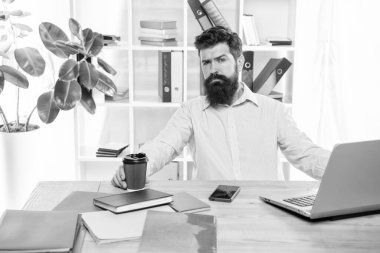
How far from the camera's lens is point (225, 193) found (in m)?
1.72

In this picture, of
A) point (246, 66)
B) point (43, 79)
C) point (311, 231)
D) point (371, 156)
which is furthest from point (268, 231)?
point (43, 79)

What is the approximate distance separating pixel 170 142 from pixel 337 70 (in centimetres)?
173

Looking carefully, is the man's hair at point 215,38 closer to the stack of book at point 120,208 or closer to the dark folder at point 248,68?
the dark folder at point 248,68

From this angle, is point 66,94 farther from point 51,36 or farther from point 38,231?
point 38,231

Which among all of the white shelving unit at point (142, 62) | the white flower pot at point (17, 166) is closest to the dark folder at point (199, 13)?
the white shelving unit at point (142, 62)

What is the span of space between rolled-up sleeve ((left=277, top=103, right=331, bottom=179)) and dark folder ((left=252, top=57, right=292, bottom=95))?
0.94 m

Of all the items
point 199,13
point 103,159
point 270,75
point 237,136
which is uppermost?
point 199,13

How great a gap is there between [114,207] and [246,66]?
6.85ft

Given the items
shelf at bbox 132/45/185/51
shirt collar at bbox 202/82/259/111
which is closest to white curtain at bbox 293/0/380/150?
shelf at bbox 132/45/185/51

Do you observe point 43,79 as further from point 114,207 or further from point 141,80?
point 114,207

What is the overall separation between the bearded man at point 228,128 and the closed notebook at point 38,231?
1.02 m

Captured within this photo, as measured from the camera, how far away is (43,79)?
363 centimetres

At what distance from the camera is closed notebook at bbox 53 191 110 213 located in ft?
5.21

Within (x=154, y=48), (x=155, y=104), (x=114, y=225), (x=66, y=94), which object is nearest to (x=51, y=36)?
(x=66, y=94)
